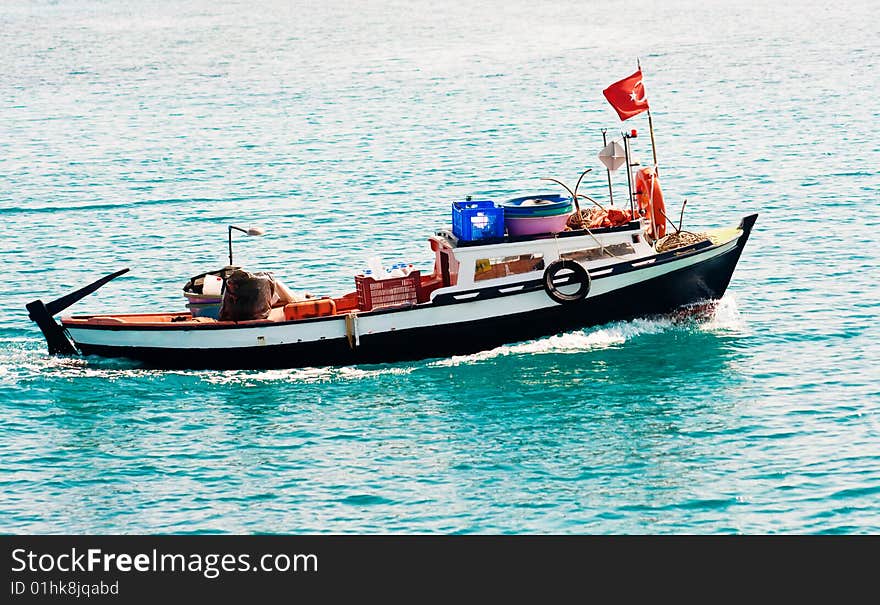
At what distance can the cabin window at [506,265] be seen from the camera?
34625 millimetres

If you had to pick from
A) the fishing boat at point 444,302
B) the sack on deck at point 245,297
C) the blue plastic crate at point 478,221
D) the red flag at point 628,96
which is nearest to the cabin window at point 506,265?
the fishing boat at point 444,302

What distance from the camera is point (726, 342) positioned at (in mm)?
36562

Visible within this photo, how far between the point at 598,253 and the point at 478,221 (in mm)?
3548

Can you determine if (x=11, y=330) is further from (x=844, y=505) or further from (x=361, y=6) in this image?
(x=361, y=6)

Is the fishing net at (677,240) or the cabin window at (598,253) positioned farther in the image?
the fishing net at (677,240)

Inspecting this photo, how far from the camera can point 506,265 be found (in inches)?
1373

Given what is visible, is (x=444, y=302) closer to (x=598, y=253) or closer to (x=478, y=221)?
(x=478, y=221)

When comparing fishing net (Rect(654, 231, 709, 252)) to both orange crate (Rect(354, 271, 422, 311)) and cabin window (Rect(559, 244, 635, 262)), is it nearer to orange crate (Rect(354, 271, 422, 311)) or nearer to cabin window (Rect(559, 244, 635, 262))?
cabin window (Rect(559, 244, 635, 262))

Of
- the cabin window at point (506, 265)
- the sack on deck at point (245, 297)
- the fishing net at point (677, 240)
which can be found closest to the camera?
the sack on deck at point (245, 297)

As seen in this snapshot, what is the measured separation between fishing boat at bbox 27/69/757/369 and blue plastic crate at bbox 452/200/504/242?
26 mm

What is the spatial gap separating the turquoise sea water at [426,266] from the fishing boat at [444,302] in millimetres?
637

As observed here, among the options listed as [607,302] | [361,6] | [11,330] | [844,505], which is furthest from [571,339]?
[361,6]

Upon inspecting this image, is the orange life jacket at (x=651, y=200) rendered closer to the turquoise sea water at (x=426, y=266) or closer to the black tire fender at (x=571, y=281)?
the turquoise sea water at (x=426, y=266)
